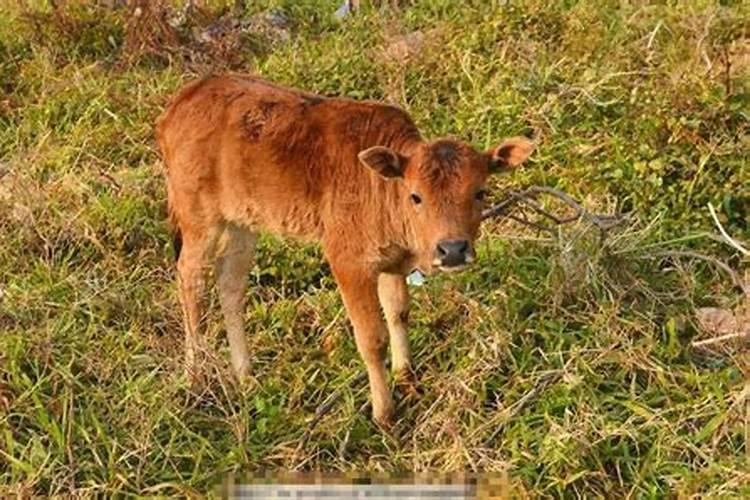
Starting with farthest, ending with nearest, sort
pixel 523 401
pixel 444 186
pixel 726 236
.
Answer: pixel 726 236, pixel 523 401, pixel 444 186

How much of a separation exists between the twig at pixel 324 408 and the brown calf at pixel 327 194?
0.18 metres

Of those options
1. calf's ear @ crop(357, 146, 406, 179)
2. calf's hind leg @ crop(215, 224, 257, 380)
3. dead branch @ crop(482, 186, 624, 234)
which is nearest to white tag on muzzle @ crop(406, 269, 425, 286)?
dead branch @ crop(482, 186, 624, 234)

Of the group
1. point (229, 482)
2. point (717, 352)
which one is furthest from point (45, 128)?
point (717, 352)

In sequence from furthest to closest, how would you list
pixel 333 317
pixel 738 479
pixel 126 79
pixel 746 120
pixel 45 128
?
pixel 126 79
pixel 45 128
pixel 746 120
pixel 333 317
pixel 738 479

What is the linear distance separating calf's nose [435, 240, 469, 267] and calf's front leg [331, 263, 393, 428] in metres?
0.61

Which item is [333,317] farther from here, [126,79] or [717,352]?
[126,79]

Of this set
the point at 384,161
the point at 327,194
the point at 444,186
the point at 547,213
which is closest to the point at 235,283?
the point at 327,194

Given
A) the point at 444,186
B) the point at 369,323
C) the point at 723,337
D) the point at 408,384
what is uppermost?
the point at 444,186

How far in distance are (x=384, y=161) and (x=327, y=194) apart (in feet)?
1.55

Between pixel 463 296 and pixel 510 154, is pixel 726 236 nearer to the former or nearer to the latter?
pixel 463 296

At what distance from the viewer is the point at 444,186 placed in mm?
4555

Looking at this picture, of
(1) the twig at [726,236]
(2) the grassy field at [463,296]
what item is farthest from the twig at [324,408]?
(1) the twig at [726,236]

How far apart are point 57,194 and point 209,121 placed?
1870 mm

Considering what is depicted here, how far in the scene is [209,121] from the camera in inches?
212
